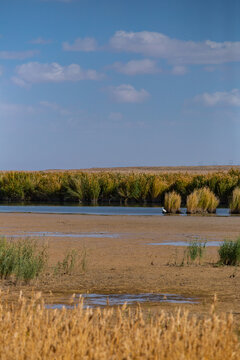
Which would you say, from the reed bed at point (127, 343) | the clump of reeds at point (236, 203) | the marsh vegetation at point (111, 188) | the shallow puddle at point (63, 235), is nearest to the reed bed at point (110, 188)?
the marsh vegetation at point (111, 188)

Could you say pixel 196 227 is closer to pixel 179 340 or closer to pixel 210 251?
pixel 210 251

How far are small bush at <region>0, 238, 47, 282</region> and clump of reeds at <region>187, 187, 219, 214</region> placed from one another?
19.5m

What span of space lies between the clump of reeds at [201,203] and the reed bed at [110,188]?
25.5ft

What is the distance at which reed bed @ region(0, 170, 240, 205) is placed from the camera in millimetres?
40250

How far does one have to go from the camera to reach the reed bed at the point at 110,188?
40.2 metres

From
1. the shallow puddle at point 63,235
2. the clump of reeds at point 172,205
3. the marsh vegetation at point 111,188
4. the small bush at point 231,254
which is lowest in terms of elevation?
the shallow puddle at point 63,235

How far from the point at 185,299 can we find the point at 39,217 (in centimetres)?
1775

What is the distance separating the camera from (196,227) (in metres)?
23.8

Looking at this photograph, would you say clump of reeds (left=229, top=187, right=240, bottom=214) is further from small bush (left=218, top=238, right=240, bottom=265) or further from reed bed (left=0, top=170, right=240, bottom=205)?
small bush (left=218, top=238, right=240, bottom=265)

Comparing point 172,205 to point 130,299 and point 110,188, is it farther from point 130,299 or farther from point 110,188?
point 130,299

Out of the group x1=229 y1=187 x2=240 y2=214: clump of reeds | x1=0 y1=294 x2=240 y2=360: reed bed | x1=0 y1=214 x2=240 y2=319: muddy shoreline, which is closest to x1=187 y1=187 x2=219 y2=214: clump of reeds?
x1=229 y1=187 x2=240 y2=214: clump of reeds

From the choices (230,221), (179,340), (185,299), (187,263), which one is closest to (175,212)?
(230,221)

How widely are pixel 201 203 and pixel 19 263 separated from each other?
2098 centimetres

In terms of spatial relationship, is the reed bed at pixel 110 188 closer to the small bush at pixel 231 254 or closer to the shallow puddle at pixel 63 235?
the shallow puddle at pixel 63 235
